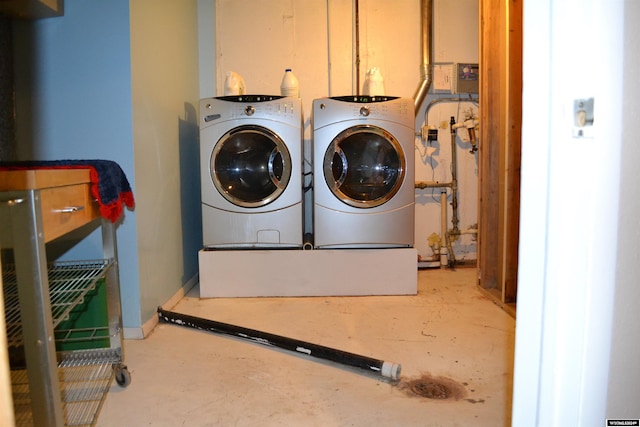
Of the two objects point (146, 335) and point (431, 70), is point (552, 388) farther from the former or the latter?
point (431, 70)

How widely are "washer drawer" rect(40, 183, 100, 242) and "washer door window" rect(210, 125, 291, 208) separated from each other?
1.20 m

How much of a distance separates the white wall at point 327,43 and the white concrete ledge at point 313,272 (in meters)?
1.05

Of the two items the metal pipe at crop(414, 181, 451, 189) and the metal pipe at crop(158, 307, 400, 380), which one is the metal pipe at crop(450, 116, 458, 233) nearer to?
the metal pipe at crop(414, 181, 451, 189)

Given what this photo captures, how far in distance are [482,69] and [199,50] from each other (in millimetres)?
2035

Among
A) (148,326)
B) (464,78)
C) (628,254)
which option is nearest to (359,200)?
(148,326)

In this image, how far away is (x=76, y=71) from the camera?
1.85 m

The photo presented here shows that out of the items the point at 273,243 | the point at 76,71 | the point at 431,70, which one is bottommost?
the point at 273,243

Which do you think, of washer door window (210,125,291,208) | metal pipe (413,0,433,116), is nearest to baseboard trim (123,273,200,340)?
washer door window (210,125,291,208)

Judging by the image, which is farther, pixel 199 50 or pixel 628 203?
pixel 199 50

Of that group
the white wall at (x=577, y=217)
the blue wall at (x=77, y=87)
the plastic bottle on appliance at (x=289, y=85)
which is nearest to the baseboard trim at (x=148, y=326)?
the blue wall at (x=77, y=87)

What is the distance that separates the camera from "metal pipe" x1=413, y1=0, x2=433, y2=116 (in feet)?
10.5

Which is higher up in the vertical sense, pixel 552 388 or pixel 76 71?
pixel 76 71

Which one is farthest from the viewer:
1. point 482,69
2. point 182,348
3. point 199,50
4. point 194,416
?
point 199,50

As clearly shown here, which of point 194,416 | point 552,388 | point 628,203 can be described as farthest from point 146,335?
point 628,203
